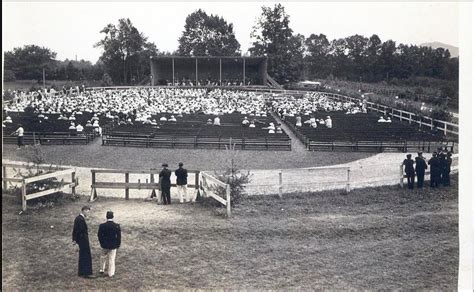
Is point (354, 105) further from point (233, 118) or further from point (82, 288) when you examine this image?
point (82, 288)

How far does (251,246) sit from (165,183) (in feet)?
11.1

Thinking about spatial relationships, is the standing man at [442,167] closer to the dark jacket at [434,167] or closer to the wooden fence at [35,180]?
the dark jacket at [434,167]

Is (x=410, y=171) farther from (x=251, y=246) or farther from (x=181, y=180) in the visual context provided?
(x=181, y=180)

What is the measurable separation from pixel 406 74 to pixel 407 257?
919 cm

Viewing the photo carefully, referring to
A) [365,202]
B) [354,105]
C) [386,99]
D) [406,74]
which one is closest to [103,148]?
[365,202]

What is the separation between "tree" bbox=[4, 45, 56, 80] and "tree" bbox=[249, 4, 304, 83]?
21.2 ft

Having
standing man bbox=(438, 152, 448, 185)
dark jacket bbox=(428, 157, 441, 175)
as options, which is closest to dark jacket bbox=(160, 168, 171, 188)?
dark jacket bbox=(428, 157, 441, 175)

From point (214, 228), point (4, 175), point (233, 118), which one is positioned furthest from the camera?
point (233, 118)

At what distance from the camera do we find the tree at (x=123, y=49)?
13.6 meters

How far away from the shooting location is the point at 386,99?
97.9 ft

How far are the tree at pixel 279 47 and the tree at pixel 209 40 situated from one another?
1234mm

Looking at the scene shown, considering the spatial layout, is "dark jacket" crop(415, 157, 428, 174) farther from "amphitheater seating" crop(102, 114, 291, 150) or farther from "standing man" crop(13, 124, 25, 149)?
"standing man" crop(13, 124, 25, 149)

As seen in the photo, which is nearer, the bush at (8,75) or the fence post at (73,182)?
the bush at (8,75)

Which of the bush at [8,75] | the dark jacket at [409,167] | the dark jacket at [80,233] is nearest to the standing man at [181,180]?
the dark jacket at [80,233]
